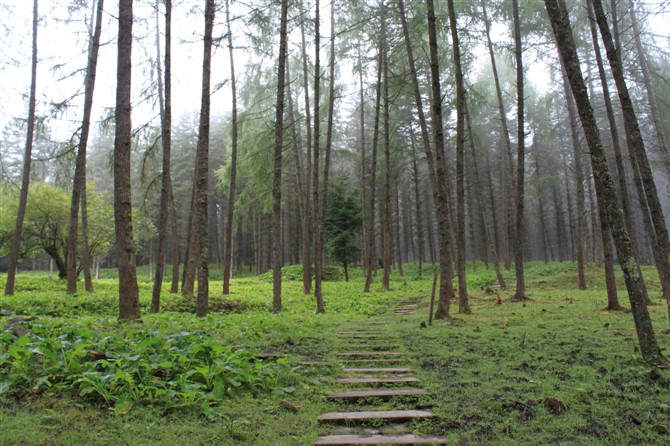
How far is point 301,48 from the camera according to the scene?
1750 cm

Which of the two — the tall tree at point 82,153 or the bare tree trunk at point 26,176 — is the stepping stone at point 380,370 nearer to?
the tall tree at point 82,153

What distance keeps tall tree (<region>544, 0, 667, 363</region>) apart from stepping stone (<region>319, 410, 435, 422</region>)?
3066 millimetres

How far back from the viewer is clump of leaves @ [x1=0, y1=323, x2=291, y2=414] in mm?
3516

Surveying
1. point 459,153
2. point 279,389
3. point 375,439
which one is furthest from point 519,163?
point 375,439

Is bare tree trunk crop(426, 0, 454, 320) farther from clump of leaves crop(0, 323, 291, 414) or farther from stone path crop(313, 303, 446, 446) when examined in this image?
clump of leaves crop(0, 323, 291, 414)

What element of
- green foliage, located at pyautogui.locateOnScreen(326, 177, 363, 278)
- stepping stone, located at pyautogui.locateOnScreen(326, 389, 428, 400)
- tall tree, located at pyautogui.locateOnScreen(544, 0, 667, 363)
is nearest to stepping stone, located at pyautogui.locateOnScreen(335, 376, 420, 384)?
stepping stone, located at pyautogui.locateOnScreen(326, 389, 428, 400)

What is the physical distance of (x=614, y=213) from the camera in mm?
4867

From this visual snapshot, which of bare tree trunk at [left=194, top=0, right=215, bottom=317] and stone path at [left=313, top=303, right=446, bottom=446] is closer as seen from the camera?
stone path at [left=313, top=303, right=446, bottom=446]

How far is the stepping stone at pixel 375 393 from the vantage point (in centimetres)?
404

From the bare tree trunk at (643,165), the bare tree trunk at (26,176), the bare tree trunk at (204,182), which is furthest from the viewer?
the bare tree trunk at (26,176)

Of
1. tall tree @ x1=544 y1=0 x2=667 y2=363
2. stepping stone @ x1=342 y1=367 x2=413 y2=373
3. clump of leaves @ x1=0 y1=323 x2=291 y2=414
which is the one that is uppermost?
tall tree @ x1=544 y1=0 x2=667 y2=363

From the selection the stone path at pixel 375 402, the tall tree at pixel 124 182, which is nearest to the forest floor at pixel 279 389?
the stone path at pixel 375 402

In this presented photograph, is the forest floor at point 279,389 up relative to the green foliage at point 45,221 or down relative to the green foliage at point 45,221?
down

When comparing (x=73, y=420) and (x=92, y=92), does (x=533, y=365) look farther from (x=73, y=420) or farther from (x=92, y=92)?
(x=92, y=92)
